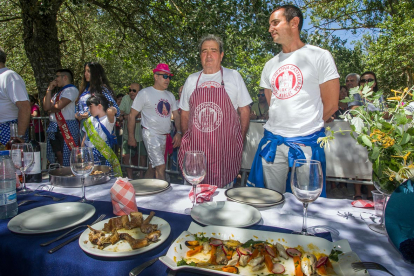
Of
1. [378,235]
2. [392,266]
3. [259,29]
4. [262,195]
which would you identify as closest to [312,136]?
[262,195]

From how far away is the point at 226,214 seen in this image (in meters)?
1.31

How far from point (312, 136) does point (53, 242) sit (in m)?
1.78

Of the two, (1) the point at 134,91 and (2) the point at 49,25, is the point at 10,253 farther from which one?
(2) the point at 49,25

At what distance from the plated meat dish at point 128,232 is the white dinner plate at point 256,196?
0.52 m

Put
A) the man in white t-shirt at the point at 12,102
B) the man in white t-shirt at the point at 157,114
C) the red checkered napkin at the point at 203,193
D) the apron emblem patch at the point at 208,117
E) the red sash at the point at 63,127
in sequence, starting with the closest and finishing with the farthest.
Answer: the red checkered napkin at the point at 203,193 → the apron emblem patch at the point at 208,117 → the man in white t-shirt at the point at 12,102 → the man in white t-shirt at the point at 157,114 → the red sash at the point at 63,127

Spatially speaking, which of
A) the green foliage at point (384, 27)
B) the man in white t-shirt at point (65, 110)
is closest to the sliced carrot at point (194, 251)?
the man in white t-shirt at point (65, 110)

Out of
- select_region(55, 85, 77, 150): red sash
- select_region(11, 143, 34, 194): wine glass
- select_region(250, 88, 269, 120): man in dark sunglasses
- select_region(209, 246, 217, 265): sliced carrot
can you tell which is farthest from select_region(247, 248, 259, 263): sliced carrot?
select_region(250, 88, 269, 120): man in dark sunglasses

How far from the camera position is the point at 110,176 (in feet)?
6.68

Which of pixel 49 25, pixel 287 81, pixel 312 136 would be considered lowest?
pixel 312 136

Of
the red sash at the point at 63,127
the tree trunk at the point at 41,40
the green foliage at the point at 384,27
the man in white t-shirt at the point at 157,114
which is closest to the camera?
the man in white t-shirt at the point at 157,114

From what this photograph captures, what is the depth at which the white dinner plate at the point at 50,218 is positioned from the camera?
116 centimetres

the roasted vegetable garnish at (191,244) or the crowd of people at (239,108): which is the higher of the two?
the crowd of people at (239,108)

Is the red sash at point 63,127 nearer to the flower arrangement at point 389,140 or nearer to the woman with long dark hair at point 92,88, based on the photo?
the woman with long dark hair at point 92,88

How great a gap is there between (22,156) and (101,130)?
1887 millimetres
